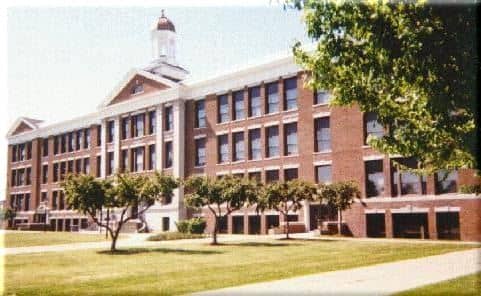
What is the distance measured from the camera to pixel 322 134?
38.1 meters

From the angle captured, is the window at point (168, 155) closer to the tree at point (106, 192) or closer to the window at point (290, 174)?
the window at point (290, 174)

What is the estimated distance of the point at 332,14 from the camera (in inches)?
395

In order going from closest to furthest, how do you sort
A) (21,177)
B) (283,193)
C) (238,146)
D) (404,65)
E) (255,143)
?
(404,65) < (283,193) < (255,143) < (238,146) < (21,177)

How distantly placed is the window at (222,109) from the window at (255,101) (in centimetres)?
272

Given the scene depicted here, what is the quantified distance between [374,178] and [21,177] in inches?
2057

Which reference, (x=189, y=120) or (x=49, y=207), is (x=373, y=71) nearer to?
(x=189, y=120)

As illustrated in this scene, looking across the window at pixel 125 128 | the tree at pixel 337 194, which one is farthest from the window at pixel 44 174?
the tree at pixel 337 194

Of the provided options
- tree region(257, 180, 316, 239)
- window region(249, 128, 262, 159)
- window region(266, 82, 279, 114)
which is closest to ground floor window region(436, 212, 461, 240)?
tree region(257, 180, 316, 239)

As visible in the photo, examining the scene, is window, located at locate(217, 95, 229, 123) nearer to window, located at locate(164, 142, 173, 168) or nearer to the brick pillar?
window, located at locate(164, 142, 173, 168)

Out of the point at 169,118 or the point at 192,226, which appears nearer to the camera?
the point at 192,226

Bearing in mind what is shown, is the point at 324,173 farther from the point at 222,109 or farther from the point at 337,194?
the point at 222,109

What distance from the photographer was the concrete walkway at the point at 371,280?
11.1 meters

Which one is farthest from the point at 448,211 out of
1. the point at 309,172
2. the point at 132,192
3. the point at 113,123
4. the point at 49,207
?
the point at 49,207

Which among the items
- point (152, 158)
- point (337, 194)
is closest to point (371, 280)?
point (337, 194)
